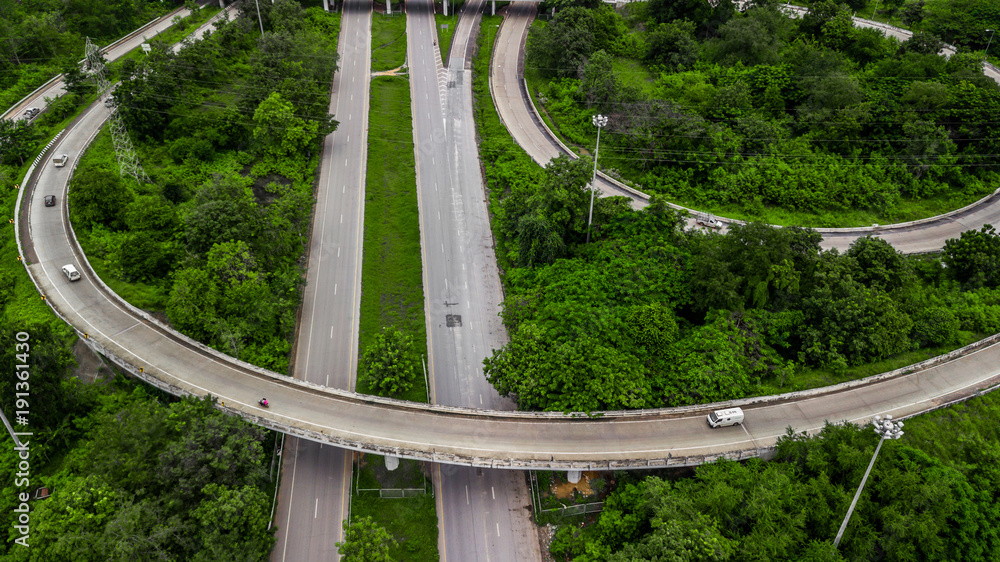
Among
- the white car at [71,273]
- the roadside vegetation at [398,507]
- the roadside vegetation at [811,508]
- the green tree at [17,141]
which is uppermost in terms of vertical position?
the green tree at [17,141]

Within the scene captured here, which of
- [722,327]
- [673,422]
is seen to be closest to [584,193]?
[722,327]

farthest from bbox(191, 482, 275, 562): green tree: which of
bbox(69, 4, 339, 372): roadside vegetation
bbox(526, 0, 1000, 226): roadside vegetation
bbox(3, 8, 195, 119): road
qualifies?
bbox(3, 8, 195, 119): road

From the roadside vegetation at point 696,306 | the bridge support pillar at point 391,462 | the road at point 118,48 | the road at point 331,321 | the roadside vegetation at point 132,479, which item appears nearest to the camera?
the roadside vegetation at point 132,479

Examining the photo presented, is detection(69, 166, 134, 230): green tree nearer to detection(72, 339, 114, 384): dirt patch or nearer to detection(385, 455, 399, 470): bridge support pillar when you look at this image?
detection(72, 339, 114, 384): dirt patch

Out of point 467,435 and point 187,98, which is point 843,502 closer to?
point 467,435

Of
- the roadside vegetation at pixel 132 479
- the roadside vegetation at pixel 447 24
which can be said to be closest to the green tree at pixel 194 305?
the roadside vegetation at pixel 132 479

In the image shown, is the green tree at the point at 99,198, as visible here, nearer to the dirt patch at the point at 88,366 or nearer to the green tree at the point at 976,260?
the dirt patch at the point at 88,366
